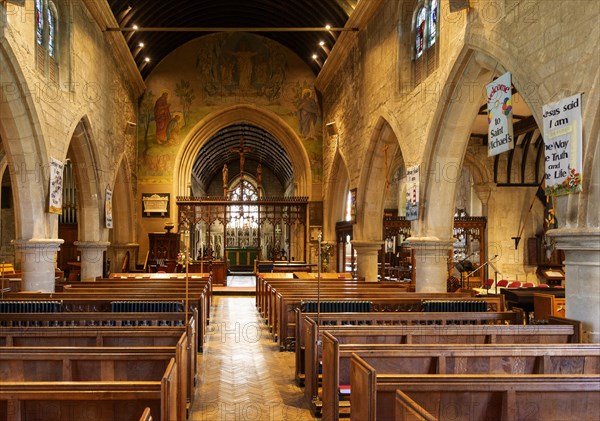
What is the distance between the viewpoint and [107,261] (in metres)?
16.5

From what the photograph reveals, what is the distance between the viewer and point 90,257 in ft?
42.7

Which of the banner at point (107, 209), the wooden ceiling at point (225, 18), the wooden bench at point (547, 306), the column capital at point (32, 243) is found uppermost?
the wooden ceiling at point (225, 18)

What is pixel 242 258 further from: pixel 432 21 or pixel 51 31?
pixel 432 21

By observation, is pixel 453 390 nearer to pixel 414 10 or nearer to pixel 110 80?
pixel 414 10

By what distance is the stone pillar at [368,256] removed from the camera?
13375mm

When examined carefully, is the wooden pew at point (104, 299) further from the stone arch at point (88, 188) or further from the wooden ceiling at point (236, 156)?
the wooden ceiling at point (236, 156)

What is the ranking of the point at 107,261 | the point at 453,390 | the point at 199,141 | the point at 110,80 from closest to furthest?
the point at 453,390, the point at 110,80, the point at 107,261, the point at 199,141

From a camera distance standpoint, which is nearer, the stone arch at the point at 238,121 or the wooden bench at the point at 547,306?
the wooden bench at the point at 547,306

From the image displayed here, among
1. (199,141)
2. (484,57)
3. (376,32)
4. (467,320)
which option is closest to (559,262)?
(376,32)

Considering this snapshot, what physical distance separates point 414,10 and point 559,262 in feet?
25.8

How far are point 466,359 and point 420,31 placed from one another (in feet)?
24.9

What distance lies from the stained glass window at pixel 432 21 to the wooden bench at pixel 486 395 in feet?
23.6

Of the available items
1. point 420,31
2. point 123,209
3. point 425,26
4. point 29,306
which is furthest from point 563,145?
point 123,209

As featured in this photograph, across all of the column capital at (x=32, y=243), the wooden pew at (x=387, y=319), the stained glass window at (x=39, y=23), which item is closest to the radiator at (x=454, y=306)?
the wooden pew at (x=387, y=319)
